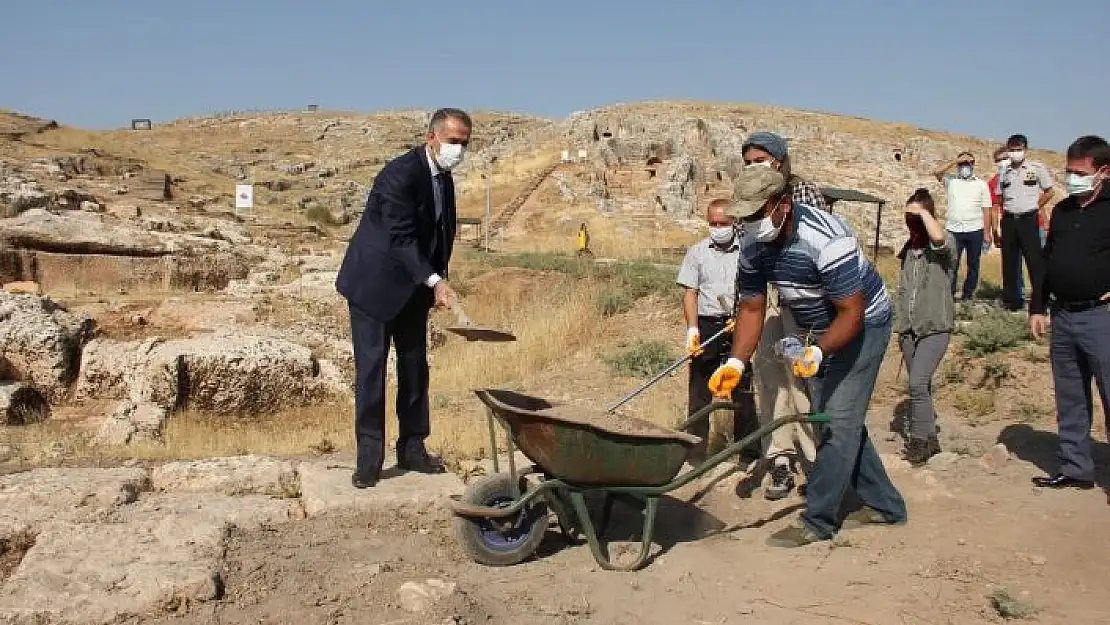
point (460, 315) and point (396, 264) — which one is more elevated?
point (396, 264)

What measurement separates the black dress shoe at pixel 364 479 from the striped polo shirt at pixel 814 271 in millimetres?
2140

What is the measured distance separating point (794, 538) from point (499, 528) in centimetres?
141

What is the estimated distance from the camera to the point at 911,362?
535 cm

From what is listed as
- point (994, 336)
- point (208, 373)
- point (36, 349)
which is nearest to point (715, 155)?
point (994, 336)

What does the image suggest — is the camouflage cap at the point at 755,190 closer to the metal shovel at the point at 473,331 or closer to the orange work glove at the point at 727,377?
the orange work glove at the point at 727,377

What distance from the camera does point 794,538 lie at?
163 inches

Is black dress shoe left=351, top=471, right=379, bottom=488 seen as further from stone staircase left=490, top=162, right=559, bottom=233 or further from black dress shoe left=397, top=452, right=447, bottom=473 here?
stone staircase left=490, top=162, right=559, bottom=233

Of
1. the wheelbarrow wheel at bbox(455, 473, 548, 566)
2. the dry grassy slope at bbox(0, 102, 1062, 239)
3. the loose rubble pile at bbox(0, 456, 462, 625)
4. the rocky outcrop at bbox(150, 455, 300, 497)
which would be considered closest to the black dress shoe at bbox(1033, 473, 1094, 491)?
the wheelbarrow wheel at bbox(455, 473, 548, 566)

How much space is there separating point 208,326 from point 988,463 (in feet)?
26.2

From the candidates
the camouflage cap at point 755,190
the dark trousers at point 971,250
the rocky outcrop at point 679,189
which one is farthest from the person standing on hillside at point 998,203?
the rocky outcrop at point 679,189

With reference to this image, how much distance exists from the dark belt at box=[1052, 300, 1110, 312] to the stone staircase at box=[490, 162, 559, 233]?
2190 cm

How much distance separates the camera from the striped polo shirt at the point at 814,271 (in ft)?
12.1

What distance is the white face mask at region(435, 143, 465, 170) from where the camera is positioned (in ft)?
14.4

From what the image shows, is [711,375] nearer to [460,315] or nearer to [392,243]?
[460,315]
